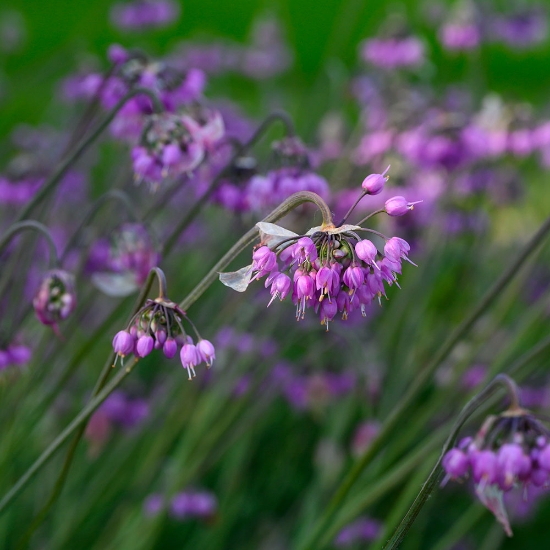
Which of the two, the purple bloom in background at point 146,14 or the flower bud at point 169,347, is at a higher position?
the flower bud at point 169,347

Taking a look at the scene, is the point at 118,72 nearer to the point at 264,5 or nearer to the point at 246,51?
the point at 246,51

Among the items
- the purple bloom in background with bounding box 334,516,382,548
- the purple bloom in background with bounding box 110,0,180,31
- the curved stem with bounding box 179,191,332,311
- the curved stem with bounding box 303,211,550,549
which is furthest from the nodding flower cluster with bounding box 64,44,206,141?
the purple bloom in background with bounding box 110,0,180,31

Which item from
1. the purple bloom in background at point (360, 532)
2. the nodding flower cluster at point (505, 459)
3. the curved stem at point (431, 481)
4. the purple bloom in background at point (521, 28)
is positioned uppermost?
the curved stem at point (431, 481)

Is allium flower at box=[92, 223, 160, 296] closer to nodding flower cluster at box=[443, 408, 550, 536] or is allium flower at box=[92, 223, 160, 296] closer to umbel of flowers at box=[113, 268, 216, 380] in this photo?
umbel of flowers at box=[113, 268, 216, 380]

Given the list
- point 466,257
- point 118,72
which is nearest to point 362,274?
point 118,72

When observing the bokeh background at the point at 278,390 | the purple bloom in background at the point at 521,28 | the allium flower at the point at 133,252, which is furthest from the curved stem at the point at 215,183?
the purple bloom in background at the point at 521,28

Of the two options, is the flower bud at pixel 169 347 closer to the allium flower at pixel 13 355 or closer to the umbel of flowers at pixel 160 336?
the umbel of flowers at pixel 160 336
